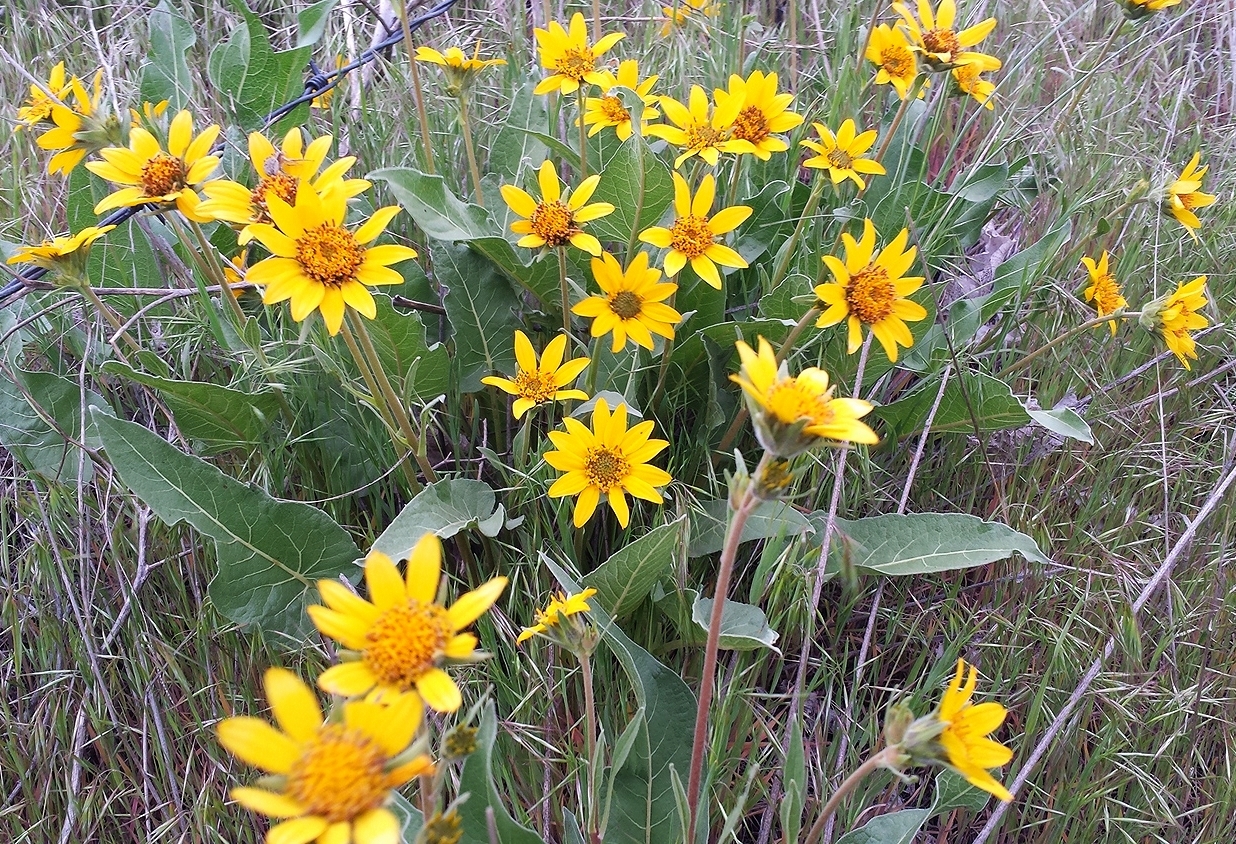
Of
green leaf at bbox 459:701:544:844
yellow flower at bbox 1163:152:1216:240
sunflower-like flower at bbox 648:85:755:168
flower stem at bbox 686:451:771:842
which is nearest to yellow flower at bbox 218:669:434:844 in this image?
green leaf at bbox 459:701:544:844

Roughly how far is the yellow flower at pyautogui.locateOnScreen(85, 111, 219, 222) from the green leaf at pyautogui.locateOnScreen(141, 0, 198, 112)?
3.36ft

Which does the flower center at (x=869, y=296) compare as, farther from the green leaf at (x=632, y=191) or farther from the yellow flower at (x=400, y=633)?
the yellow flower at (x=400, y=633)

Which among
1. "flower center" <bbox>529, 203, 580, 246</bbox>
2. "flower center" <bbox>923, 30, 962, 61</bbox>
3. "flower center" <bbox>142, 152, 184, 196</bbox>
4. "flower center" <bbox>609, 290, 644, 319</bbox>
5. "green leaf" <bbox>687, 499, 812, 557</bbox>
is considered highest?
"flower center" <bbox>923, 30, 962, 61</bbox>

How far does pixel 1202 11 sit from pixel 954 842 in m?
3.84

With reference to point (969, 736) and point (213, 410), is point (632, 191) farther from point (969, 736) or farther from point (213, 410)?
point (969, 736)

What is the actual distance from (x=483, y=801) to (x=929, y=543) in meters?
0.95

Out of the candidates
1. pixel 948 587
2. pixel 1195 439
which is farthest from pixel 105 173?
pixel 1195 439

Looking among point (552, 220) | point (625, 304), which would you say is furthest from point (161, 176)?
point (625, 304)

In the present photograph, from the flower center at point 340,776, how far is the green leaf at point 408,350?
3.30 feet

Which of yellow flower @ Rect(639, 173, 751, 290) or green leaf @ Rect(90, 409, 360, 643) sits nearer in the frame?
green leaf @ Rect(90, 409, 360, 643)

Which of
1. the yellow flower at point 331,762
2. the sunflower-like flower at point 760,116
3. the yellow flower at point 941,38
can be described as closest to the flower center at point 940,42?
the yellow flower at point 941,38

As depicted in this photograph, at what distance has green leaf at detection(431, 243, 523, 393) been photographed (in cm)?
194

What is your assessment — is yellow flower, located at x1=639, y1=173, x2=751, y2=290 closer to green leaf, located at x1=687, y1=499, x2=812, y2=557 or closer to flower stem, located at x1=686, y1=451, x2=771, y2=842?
green leaf, located at x1=687, y1=499, x2=812, y2=557

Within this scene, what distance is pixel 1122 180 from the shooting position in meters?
2.39
